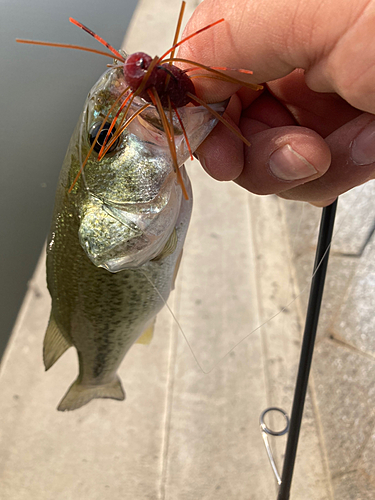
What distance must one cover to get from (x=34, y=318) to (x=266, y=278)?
102 centimetres

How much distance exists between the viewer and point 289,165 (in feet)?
1.74

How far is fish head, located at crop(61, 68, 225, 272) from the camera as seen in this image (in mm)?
469

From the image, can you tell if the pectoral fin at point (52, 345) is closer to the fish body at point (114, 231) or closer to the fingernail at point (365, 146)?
the fish body at point (114, 231)

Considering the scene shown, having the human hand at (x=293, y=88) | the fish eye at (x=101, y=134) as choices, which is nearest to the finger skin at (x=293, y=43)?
the human hand at (x=293, y=88)

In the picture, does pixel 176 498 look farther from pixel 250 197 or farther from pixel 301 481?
pixel 250 197

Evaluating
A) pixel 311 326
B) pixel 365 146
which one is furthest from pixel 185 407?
pixel 365 146

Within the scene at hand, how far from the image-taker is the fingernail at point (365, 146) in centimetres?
54

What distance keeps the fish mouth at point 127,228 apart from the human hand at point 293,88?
0.32ft

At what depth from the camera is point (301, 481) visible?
→ 3.82ft

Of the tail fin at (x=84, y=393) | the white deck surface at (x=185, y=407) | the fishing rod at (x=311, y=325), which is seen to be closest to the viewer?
the fishing rod at (x=311, y=325)

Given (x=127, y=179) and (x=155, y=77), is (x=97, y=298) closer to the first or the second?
(x=127, y=179)

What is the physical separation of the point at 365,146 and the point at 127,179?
0.36m

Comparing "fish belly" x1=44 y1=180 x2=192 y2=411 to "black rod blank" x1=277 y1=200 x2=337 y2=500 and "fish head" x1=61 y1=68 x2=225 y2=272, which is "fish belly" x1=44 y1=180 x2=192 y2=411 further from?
"black rod blank" x1=277 y1=200 x2=337 y2=500

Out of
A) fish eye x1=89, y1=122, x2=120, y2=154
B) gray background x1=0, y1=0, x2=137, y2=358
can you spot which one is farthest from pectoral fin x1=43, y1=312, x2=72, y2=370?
gray background x1=0, y1=0, x2=137, y2=358
